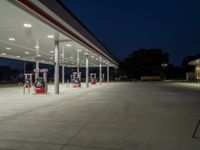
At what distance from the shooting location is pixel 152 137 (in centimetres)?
578

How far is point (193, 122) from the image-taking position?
7672 mm

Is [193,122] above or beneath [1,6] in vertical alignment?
beneath

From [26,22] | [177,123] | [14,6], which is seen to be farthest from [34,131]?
[26,22]

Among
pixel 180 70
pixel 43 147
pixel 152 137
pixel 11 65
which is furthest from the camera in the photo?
pixel 11 65

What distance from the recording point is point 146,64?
2896 inches

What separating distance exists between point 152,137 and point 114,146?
122cm

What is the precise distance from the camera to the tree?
240 feet

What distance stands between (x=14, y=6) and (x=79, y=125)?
5.90m

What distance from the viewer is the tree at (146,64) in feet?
240

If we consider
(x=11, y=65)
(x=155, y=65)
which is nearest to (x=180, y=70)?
(x=155, y=65)

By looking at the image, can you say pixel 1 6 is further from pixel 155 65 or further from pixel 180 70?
pixel 180 70

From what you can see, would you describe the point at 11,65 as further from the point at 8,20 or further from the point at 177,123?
the point at 177,123

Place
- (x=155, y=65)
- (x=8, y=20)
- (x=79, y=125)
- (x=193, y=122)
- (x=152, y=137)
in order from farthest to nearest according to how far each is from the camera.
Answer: (x=155, y=65) < (x=8, y=20) < (x=193, y=122) < (x=79, y=125) < (x=152, y=137)

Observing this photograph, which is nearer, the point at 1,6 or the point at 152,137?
the point at 152,137
